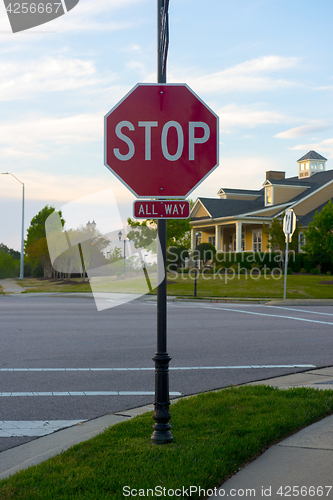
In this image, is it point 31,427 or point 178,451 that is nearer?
point 178,451

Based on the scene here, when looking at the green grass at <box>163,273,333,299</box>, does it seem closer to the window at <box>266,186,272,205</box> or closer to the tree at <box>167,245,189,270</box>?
the window at <box>266,186,272,205</box>

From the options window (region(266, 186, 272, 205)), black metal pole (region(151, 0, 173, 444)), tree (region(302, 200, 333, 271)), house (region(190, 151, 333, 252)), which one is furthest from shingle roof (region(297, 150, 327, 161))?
black metal pole (region(151, 0, 173, 444))

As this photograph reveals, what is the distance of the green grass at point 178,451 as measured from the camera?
11.5 ft

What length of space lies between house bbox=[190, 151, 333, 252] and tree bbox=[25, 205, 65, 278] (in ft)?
46.4

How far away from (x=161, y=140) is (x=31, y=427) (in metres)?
3.36

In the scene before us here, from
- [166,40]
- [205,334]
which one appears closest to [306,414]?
[166,40]

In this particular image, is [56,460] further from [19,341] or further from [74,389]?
[19,341]

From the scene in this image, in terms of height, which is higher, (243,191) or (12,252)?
(243,191)

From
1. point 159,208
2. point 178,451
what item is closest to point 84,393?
point 178,451

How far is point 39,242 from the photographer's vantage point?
4706cm

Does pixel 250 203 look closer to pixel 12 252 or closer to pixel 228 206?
pixel 228 206

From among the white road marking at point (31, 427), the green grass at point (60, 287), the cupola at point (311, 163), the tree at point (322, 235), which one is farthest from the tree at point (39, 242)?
the white road marking at point (31, 427)

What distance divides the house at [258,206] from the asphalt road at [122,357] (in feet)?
81.8

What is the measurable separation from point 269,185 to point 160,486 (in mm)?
40741
